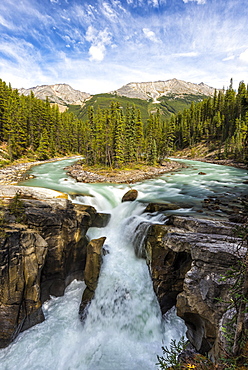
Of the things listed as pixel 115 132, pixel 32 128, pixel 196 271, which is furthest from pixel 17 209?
pixel 32 128

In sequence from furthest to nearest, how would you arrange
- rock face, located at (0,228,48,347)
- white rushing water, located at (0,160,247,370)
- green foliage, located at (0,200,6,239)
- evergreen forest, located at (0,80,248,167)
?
evergreen forest, located at (0,80,248,167), green foliage, located at (0,200,6,239), rock face, located at (0,228,48,347), white rushing water, located at (0,160,247,370)

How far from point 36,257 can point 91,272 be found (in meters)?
3.38

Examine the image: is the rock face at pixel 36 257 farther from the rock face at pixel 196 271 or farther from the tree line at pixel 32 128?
the tree line at pixel 32 128

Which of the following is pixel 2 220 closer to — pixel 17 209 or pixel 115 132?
pixel 17 209

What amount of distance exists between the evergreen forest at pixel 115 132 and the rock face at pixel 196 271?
3055 centimetres

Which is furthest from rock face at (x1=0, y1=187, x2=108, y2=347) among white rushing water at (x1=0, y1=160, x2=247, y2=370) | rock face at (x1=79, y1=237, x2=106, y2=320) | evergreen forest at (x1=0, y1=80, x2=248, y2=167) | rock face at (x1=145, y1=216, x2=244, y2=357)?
evergreen forest at (x1=0, y1=80, x2=248, y2=167)

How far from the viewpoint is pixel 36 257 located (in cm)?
964

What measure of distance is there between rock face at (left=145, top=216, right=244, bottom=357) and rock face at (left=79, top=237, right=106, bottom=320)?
10.6 ft

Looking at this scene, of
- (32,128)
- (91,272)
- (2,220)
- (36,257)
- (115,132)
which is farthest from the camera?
(32,128)

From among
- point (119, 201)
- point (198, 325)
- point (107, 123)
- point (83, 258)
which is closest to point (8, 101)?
point (107, 123)

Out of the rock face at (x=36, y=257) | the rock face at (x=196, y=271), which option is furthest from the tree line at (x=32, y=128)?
the rock face at (x=196, y=271)

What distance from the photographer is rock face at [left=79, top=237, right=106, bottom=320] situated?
1005cm

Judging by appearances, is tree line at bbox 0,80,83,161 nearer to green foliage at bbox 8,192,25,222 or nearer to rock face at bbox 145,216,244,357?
green foliage at bbox 8,192,25,222

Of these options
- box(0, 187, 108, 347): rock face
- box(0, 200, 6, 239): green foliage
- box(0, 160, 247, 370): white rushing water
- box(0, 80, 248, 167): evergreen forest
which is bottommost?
box(0, 160, 247, 370): white rushing water
